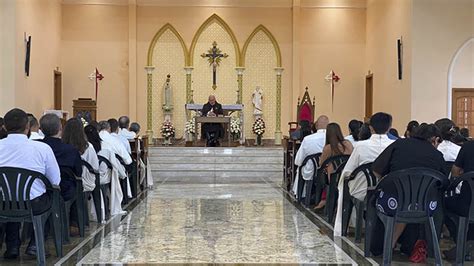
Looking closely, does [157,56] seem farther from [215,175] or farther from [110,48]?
[215,175]

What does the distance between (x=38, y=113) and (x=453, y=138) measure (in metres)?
12.6

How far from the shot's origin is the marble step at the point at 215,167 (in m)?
13.8

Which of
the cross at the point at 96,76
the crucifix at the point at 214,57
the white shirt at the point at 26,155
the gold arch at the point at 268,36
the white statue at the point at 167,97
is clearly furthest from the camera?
the gold arch at the point at 268,36

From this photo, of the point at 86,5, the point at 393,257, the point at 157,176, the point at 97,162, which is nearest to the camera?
the point at 393,257

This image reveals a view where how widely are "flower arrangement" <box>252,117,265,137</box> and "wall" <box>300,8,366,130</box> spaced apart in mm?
1768

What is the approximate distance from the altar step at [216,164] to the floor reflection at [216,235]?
13.5ft

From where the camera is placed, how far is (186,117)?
742 inches

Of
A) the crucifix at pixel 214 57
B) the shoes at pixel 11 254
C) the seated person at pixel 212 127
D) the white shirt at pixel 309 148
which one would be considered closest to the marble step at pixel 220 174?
the seated person at pixel 212 127

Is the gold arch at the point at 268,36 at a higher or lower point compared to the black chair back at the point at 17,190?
higher

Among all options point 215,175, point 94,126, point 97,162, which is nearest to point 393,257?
point 97,162

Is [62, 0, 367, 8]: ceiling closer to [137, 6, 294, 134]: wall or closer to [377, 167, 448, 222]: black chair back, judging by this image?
[137, 6, 294, 134]: wall

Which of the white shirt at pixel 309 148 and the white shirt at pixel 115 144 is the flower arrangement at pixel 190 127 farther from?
the white shirt at pixel 309 148

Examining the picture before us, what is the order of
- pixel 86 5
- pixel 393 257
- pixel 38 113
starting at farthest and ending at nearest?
pixel 86 5 < pixel 38 113 < pixel 393 257

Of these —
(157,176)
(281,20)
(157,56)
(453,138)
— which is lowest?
(157,176)
